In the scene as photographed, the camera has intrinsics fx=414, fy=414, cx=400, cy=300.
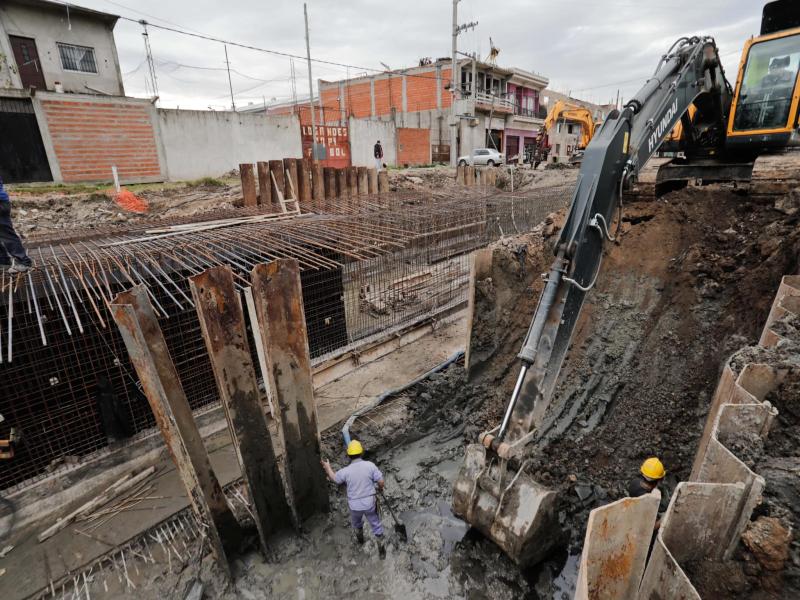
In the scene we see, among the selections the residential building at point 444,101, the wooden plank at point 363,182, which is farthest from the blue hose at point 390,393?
the residential building at point 444,101

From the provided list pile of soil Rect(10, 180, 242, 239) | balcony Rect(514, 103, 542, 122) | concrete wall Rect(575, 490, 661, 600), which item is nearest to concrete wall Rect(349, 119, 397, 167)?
pile of soil Rect(10, 180, 242, 239)

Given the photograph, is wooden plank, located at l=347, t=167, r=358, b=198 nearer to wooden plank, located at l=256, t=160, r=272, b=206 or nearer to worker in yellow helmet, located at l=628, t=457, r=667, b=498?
wooden plank, located at l=256, t=160, r=272, b=206

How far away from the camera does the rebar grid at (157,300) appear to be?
4.52 meters

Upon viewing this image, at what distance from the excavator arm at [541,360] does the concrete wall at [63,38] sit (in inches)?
958

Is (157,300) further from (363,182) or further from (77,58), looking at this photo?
(77,58)

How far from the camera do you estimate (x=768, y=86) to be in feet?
19.5

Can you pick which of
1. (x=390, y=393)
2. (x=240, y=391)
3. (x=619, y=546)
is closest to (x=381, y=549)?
(x=240, y=391)

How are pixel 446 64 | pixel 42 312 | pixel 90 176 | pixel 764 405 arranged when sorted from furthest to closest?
pixel 446 64, pixel 90 176, pixel 42 312, pixel 764 405

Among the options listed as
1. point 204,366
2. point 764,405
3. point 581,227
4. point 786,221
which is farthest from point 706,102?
point 204,366

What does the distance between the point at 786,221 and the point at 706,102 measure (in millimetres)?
2416

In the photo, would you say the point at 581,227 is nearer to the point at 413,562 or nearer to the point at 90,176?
the point at 413,562

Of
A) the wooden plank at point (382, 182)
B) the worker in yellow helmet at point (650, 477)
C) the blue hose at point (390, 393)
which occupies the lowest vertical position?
the blue hose at point (390, 393)

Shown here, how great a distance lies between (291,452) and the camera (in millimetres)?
4203

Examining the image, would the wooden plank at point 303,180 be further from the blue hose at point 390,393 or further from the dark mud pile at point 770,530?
the dark mud pile at point 770,530
